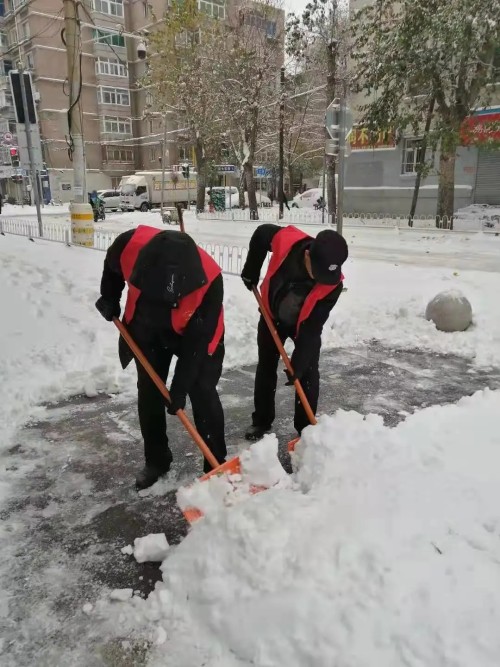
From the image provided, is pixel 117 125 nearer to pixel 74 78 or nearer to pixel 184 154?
pixel 184 154

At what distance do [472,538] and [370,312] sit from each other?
461 cm

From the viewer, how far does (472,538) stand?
219 cm

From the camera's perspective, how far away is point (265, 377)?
3.64m

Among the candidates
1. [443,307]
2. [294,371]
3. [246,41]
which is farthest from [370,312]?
[246,41]

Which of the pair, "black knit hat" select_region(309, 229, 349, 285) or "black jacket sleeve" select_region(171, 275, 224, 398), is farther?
"black knit hat" select_region(309, 229, 349, 285)

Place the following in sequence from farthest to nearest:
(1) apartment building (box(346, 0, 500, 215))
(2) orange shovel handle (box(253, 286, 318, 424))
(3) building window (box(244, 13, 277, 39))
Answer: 1. (3) building window (box(244, 13, 277, 39))
2. (1) apartment building (box(346, 0, 500, 215))
3. (2) orange shovel handle (box(253, 286, 318, 424))

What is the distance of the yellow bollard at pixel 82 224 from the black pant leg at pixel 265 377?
7.48 m

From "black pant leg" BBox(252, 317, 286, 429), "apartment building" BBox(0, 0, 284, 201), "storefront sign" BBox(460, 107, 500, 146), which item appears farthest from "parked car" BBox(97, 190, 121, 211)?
"black pant leg" BBox(252, 317, 286, 429)

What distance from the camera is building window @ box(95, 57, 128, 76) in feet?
141

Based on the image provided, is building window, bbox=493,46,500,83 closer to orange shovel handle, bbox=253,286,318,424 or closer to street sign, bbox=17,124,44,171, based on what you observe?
street sign, bbox=17,124,44,171

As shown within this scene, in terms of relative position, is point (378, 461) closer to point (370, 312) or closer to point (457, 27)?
point (370, 312)

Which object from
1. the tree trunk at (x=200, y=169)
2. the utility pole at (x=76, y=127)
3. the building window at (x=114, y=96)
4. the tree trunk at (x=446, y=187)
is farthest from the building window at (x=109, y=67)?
the utility pole at (x=76, y=127)

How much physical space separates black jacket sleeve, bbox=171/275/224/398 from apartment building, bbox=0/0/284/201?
40.3 meters

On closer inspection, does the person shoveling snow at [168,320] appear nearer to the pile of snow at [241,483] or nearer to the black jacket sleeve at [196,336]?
the black jacket sleeve at [196,336]
